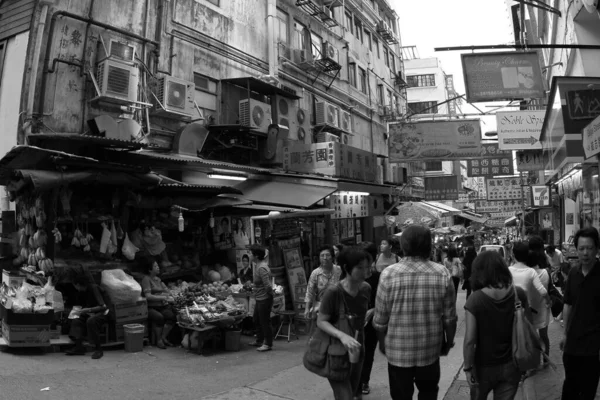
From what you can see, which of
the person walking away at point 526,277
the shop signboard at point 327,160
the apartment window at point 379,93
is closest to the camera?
the person walking away at point 526,277

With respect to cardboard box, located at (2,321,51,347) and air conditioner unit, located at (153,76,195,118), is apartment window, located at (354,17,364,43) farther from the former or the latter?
cardboard box, located at (2,321,51,347)

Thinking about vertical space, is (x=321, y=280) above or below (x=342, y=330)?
above

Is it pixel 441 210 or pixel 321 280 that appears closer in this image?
pixel 321 280

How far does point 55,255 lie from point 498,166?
19.9m

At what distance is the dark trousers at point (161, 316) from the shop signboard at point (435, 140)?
10.2m

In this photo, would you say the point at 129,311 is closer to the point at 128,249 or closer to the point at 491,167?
the point at 128,249

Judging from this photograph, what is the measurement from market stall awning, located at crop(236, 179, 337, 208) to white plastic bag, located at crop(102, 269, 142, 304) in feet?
14.2

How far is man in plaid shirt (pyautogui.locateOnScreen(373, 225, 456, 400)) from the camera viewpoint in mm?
3527

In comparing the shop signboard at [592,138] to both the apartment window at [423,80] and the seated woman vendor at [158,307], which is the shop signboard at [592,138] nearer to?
the seated woman vendor at [158,307]

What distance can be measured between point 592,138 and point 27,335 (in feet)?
26.6

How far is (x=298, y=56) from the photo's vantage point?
17844 millimetres

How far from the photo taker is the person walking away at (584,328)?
4156 millimetres

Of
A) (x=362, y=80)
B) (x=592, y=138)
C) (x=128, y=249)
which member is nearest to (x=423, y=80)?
(x=362, y=80)

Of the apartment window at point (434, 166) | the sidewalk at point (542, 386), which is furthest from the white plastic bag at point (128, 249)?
the apartment window at point (434, 166)
